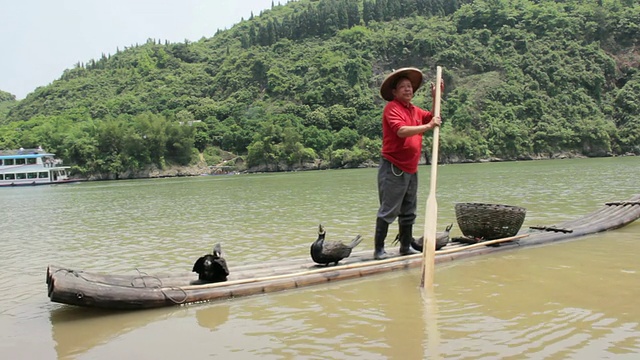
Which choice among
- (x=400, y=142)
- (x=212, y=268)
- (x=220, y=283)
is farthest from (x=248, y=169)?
(x=220, y=283)

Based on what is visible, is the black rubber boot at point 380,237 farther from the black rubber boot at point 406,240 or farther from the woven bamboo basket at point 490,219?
the woven bamboo basket at point 490,219

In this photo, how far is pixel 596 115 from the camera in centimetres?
7731

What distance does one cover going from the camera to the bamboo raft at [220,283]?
14.2ft

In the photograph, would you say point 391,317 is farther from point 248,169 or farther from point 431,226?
point 248,169

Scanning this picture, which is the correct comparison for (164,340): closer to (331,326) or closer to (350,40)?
(331,326)

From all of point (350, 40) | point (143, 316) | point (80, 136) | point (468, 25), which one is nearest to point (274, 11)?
point (350, 40)

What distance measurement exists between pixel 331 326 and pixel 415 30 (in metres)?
107

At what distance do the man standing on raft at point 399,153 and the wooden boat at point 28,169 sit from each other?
67.6 meters

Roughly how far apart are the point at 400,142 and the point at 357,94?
274ft

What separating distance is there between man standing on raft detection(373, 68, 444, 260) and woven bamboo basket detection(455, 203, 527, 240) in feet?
4.77

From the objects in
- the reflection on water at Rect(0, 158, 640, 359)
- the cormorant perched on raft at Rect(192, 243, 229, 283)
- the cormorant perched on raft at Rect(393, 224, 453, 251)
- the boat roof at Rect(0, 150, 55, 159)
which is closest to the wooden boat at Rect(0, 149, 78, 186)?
the boat roof at Rect(0, 150, 55, 159)

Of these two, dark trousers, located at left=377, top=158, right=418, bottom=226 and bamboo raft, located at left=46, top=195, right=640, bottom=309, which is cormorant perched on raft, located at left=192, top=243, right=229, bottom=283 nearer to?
bamboo raft, located at left=46, top=195, right=640, bottom=309

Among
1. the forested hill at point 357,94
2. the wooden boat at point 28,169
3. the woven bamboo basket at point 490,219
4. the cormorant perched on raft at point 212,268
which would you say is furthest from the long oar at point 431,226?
the wooden boat at point 28,169

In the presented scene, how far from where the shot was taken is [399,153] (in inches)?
223
